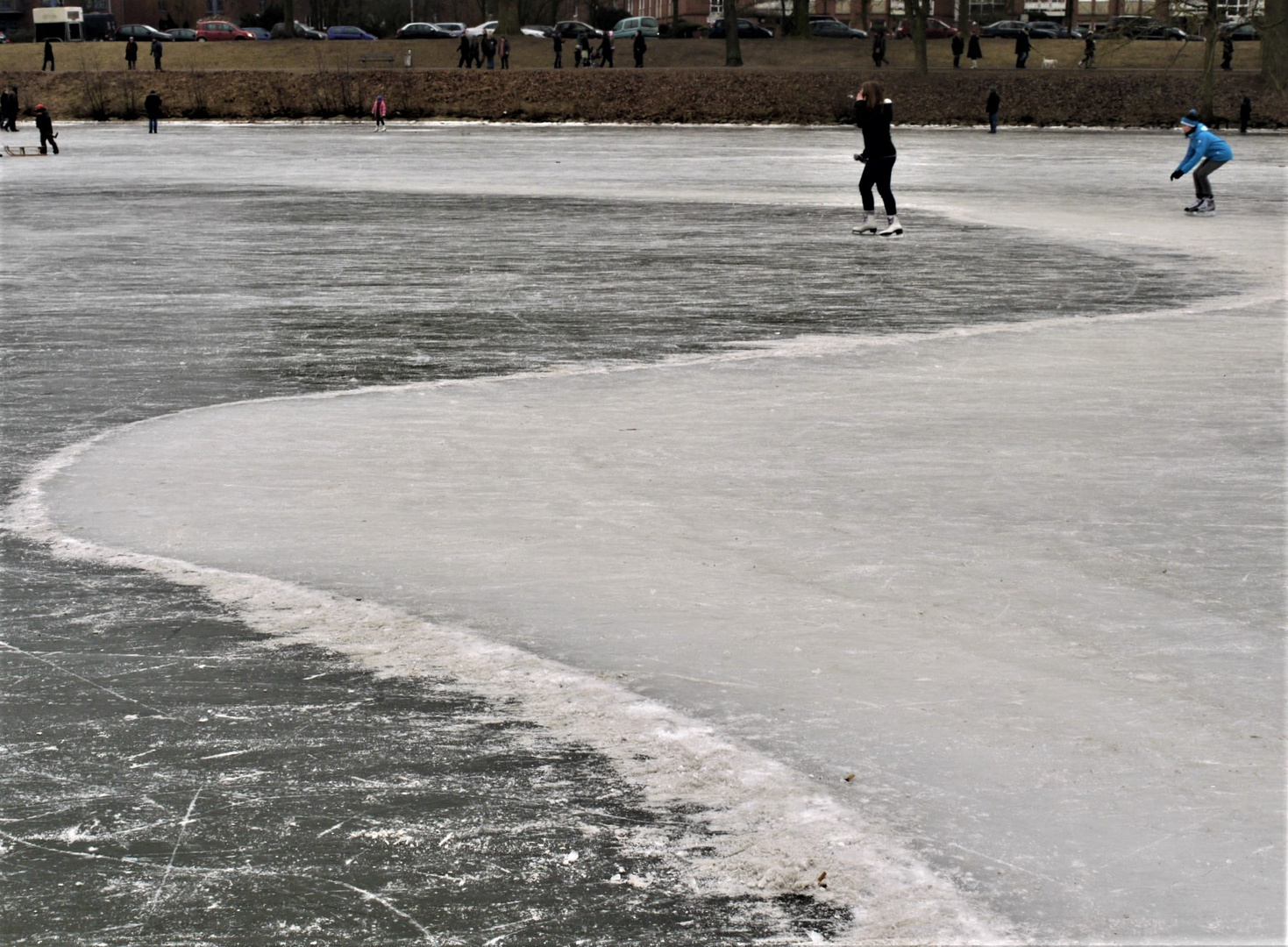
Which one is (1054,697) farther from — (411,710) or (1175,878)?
(411,710)

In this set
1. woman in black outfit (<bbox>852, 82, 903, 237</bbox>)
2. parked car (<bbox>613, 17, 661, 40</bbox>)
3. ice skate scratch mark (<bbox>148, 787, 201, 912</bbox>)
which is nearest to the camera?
ice skate scratch mark (<bbox>148, 787, 201, 912</bbox>)

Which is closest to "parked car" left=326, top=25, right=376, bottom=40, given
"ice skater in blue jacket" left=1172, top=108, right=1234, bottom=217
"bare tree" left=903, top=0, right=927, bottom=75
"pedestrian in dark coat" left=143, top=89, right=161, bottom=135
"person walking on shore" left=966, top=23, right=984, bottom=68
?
"person walking on shore" left=966, top=23, right=984, bottom=68

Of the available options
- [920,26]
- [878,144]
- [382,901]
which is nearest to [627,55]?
[920,26]

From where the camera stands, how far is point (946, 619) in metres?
4.96

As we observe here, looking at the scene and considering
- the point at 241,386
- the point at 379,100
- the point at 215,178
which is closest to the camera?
the point at 241,386

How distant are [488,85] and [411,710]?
2019 inches

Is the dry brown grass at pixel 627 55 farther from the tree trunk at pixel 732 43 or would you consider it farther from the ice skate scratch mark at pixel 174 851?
the ice skate scratch mark at pixel 174 851

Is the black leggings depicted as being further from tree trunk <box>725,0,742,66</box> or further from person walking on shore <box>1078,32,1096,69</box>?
person walking on shore <box>1078,32,1096,69</box>


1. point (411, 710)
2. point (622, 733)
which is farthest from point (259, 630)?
point (622, 733)

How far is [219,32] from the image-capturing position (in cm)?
7681

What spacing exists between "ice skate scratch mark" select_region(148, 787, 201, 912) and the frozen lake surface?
0.02 meters

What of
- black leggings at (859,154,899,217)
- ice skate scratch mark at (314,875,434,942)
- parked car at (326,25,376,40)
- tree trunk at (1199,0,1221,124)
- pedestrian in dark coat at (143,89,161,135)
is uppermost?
parked car at (326,25,376,40)

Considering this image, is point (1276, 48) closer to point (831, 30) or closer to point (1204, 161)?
point (831, 30)

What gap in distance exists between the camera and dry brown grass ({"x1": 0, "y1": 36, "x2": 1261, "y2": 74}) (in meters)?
59.9
